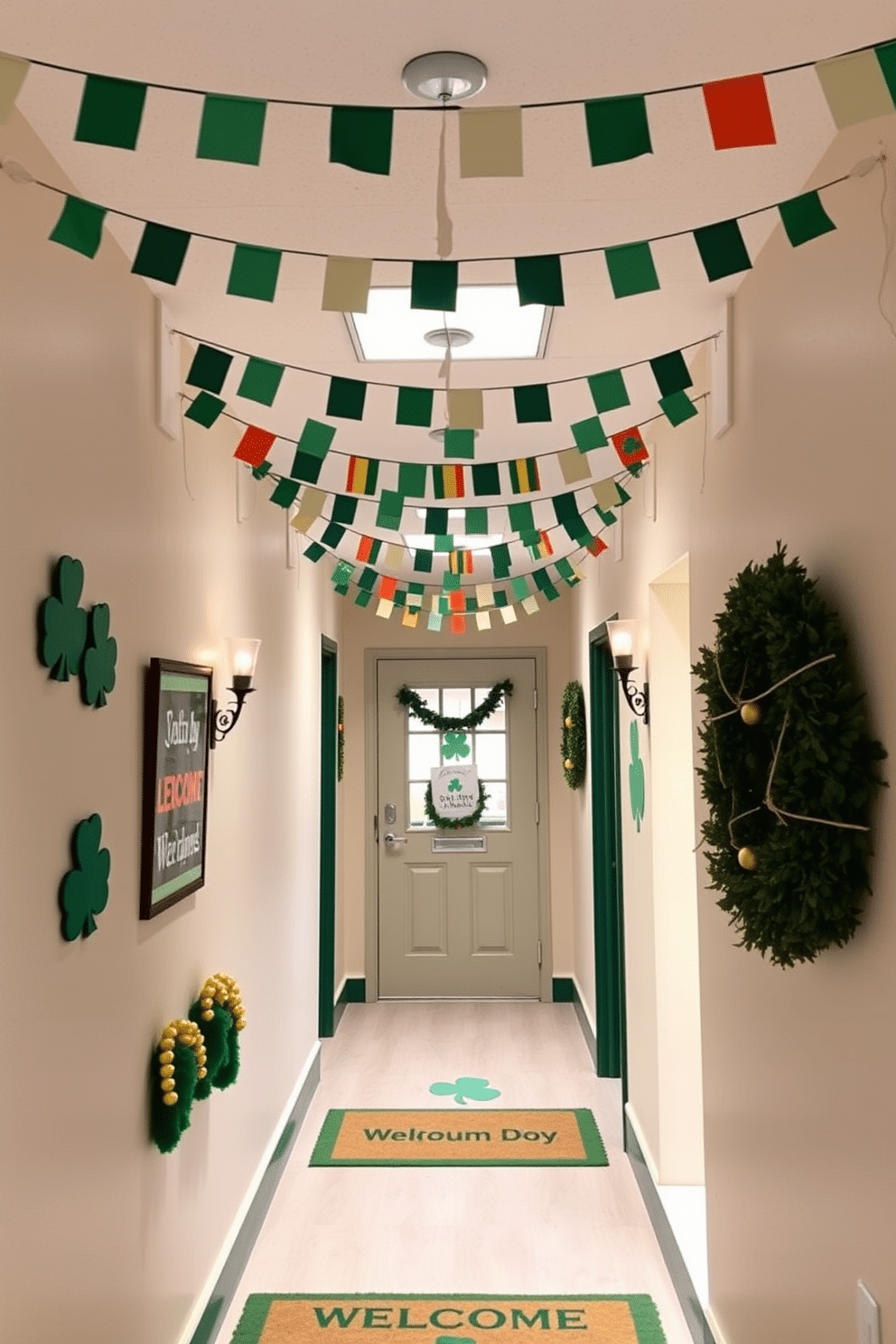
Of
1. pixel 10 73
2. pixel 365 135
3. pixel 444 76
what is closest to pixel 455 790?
pixel 444 76

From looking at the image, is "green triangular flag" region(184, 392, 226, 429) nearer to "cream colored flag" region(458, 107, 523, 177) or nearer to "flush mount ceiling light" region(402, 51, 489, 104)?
"flush mount ceiling light" region(402, 51, 489, 104)

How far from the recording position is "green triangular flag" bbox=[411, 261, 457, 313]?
1419 mm

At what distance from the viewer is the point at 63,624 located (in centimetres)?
177

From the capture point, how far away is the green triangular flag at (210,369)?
1.94 metres

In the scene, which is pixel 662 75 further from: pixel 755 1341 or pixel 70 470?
pixel 755 1341

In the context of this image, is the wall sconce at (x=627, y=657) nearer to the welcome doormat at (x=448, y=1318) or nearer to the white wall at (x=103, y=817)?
the white wall at (x=103, y=817)

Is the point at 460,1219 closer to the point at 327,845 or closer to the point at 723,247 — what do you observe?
the point at 327,845

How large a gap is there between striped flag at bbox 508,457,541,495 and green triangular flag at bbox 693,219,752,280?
4.19 feet

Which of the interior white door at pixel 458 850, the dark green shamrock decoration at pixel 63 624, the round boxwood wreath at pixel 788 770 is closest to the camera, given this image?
the round boxwood wreath at pixel 788 770

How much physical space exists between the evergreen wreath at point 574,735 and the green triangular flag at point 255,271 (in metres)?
4.19

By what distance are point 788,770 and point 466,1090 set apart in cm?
357

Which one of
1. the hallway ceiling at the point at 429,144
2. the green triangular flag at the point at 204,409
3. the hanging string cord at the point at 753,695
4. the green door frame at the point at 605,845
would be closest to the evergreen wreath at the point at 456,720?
the green door frame at the point at 605,845

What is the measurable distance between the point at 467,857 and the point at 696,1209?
133 inches

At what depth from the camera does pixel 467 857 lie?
6586 mm
